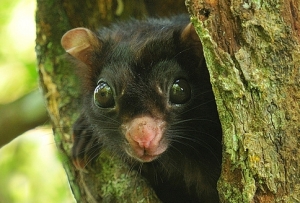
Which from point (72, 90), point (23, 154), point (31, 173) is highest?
point (72, 90)

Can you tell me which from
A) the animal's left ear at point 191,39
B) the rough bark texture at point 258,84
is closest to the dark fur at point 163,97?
the animal's left ear at point 191,39

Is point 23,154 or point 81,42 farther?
point 23,154

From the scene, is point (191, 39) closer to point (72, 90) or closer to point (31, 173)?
point (72, 90)

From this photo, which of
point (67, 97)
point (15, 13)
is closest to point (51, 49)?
point (67, 97)

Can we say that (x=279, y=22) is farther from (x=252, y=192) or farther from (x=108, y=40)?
(x=108, y=40)

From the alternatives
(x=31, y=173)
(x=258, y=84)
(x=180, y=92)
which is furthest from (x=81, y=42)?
(x=31, y=173)

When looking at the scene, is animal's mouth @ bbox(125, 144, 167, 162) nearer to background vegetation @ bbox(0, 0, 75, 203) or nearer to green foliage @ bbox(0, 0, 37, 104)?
green foliage @ bbox(0, 0, 37, 104)
